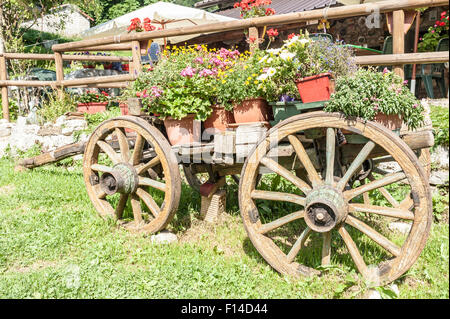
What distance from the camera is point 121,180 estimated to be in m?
3.17

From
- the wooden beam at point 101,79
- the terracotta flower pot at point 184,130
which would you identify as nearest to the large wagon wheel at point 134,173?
the terracotta flower pot at point 184,130

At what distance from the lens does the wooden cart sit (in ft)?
7.30

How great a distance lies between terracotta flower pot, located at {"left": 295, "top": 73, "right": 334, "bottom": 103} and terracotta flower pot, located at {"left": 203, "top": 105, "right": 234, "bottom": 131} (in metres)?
0.76

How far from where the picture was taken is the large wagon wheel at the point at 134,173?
3.00 meters

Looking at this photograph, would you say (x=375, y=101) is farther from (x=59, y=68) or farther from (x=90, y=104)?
(x=90, y=104)

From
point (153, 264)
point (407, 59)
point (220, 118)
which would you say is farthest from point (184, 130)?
point (407, 59)

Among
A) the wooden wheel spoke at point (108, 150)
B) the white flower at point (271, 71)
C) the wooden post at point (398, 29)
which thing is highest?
the wooden post at point (398, 29)

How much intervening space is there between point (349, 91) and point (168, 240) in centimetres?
183

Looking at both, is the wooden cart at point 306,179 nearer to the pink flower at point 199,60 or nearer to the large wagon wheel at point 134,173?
the large wagon wheel at point 134,173

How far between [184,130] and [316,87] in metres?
Answer: 1.17

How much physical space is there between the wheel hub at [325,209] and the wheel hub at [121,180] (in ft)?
4.96

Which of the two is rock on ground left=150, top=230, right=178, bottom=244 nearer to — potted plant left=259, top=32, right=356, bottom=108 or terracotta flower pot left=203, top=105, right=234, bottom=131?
terracotta flower pot left=203, top=105, right=234, bottom=131
